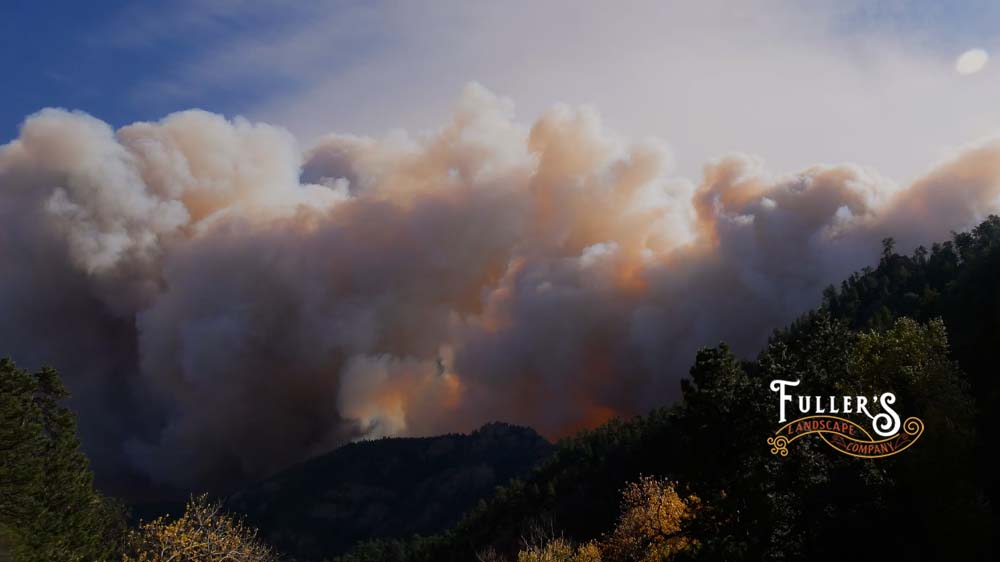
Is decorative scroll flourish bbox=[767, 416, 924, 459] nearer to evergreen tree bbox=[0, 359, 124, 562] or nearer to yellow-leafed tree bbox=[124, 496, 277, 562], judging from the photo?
yellow-leafed tree bbox=[124, 496, 277, 562]

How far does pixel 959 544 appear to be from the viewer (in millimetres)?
62625

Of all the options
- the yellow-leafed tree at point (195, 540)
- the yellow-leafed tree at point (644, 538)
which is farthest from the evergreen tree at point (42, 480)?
the yellow-leafed tree at point (644, 538)

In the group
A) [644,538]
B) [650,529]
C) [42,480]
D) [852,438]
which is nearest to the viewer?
[852,438]

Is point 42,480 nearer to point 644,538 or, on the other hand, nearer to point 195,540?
point 195,540

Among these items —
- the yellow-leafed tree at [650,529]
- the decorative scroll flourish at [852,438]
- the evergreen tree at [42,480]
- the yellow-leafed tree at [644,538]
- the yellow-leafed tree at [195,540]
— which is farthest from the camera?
the evergreen tree at [42,480]

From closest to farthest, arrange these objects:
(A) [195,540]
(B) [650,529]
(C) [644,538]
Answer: (A) [195,540] → (B) [650,529] → (C) [644,538]

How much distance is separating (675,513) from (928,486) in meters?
30.2

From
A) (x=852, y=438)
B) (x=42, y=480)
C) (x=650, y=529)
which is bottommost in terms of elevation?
(x=650, y=529)

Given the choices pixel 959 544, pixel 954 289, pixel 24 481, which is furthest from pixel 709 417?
pixel 954 289

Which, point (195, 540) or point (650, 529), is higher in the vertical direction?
point (650, 529)

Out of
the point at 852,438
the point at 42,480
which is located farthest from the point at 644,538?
the point at 42,480

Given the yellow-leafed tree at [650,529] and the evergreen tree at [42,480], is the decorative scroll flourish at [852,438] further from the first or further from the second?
the evergreen tree at [42,480]

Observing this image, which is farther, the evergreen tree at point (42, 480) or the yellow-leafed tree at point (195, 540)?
the evergreen tree at point (42, 480)

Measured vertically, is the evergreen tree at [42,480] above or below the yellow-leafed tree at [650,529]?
above
